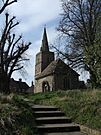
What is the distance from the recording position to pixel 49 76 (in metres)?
71.2

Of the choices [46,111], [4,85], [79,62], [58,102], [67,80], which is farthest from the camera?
[67,80]

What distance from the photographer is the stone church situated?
61.3m

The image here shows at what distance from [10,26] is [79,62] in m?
10.3

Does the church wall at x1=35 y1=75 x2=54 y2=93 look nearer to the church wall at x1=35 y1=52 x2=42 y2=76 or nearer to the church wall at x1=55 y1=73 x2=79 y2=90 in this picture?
the church wall at x1=55 y1=73 x2=79 y2=90

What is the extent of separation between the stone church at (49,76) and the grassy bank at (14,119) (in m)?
30.8

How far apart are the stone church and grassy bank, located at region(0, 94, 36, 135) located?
30816mm

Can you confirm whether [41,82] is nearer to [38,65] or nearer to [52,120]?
[38,65]

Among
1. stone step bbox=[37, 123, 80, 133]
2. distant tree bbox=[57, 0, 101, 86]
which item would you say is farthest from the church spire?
stone step bbox=[37, 123, 80, 133]

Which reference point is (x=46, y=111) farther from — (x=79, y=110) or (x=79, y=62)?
(x=79, y=62)

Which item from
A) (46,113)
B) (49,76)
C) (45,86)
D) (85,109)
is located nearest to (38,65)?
(45,86)

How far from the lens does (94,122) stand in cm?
962

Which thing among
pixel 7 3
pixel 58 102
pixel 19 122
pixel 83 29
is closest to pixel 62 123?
pixel 19 122

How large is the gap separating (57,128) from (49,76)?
61.5 m

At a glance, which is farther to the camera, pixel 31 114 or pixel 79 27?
pixel 79 27
